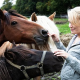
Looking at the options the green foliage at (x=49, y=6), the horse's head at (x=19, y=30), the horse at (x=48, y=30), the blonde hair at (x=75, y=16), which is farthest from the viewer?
the green foliage at (x=49, y=6)

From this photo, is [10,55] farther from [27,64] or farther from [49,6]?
[49,6]

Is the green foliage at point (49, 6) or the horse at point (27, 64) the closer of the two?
the horse at point (27, 64)

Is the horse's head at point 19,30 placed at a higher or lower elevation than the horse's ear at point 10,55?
higher

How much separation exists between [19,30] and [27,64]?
0.70m

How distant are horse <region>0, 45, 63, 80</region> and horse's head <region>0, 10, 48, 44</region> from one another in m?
0.44

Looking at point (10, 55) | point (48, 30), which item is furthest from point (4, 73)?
point (48, 30)

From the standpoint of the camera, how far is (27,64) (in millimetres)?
1999

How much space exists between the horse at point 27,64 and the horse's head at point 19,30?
440 mm

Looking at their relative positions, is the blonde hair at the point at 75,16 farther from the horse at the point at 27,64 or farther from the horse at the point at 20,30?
the horse at the point at 20,30

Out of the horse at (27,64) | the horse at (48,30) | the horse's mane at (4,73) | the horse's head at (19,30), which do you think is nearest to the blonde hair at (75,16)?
the horse at (27,64)

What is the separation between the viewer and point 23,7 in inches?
1439

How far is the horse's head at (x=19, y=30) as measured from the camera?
2.38 m

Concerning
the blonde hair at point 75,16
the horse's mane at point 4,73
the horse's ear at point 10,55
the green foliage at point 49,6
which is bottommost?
the green foliage at point 49,6

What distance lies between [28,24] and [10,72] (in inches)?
34.5
